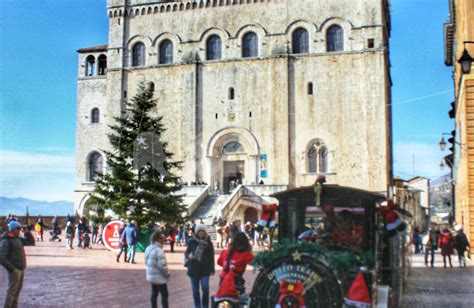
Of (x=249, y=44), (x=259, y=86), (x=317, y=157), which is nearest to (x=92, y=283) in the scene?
(x=317, y=157)

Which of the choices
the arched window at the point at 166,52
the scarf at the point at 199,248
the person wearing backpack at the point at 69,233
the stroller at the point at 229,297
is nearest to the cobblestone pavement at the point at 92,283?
the scarf at the point at 199,248

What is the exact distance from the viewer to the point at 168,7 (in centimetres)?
4362

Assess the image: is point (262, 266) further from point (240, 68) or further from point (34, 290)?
point (240, 68)

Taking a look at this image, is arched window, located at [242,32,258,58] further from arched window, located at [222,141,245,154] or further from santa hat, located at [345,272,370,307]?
santa hat, located at [345,272,370,307]

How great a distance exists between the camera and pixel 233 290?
28.0 ft

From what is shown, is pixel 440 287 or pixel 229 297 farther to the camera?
pixel 440 287

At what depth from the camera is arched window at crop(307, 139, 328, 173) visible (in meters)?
39.6

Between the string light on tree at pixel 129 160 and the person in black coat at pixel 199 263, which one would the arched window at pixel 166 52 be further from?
the person in black coat at pixel 199 263

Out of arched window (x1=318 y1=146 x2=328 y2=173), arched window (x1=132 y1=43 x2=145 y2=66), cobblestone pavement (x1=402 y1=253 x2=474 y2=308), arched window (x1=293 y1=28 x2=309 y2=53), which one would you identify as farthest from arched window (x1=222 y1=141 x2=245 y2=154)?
cobblestone pavement (x1=402 y1=253 x2=474 y2=308)

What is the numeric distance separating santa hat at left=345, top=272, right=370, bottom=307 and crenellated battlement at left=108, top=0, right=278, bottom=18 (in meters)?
36.0

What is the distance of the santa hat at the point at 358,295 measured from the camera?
754cm

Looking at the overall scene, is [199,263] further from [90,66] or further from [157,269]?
[90,66]

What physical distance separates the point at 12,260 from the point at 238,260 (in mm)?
3786

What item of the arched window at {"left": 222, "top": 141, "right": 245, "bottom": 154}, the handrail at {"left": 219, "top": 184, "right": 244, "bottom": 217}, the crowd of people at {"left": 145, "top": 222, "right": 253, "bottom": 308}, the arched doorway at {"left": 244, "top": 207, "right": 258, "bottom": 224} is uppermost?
the arched window at {"left": 222, "top": 141, "right": 245, "bottom": 154}
